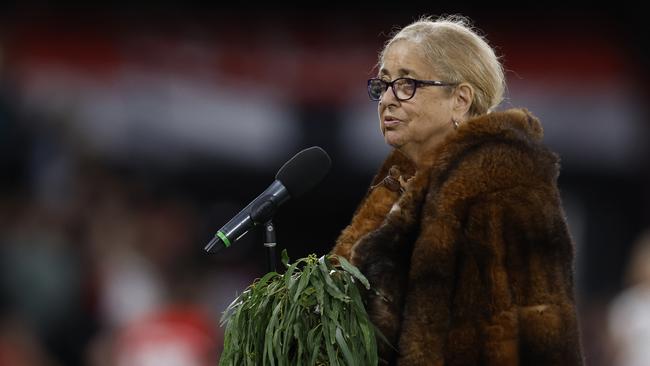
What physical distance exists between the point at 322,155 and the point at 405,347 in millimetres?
487

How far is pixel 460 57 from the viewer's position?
99.1 inches

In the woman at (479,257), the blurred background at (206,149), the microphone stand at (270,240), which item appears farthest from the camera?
the blurred background at (206,149)

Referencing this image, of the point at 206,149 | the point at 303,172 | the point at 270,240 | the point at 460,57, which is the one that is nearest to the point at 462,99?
the point at 460,57

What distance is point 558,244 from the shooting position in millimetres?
2271

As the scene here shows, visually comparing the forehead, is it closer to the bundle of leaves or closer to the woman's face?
the woman's face

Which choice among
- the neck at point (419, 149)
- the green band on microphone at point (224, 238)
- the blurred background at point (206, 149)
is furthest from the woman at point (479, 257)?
the blurred background at point (206, 149)

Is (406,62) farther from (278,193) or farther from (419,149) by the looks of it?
(278,193)

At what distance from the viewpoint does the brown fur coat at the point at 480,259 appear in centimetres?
219

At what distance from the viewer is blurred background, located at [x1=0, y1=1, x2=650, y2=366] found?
489cm

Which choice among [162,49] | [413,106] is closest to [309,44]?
[162,49]

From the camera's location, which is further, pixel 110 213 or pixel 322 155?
pixel 110 213

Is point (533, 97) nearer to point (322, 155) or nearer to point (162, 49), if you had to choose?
point (162, 49)

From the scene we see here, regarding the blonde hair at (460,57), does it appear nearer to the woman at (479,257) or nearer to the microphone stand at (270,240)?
the woman at (479,257)

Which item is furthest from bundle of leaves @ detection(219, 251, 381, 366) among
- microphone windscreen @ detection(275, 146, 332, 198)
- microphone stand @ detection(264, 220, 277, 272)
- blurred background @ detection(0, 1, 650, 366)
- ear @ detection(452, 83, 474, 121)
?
blurred background @ detection(0, 1, 650, 366)
